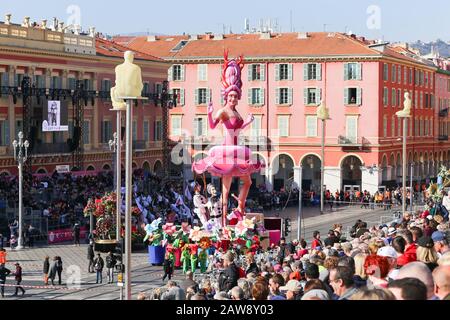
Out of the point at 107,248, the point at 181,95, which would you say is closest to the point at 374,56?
the point at 181,95

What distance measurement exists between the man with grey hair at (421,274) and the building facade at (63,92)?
46876 mm

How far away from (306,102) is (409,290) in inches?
2898

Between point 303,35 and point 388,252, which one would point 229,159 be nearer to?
point 388,252

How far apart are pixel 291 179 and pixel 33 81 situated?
26839 mm

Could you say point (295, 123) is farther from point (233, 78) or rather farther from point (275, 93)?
point (233, 78)

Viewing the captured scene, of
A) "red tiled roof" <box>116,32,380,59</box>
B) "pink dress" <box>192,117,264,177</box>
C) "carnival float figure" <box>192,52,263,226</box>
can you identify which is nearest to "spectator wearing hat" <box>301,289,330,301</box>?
"carnival float figure" <box>192,52,263,226</box>

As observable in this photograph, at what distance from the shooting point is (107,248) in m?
34.3

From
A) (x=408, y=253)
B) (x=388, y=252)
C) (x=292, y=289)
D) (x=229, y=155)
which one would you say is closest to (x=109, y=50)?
(x=229, y=155)

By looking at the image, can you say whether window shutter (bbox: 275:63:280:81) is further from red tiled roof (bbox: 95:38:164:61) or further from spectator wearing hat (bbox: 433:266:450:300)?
spectator wearing hat (bbox: 433:266:450:300)

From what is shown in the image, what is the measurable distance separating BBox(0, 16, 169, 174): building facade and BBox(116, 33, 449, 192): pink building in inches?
340

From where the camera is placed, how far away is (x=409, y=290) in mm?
9734

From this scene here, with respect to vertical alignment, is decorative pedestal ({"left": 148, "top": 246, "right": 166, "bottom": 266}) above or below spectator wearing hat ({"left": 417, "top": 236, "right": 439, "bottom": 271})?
below

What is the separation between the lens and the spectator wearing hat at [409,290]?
9.70 meters

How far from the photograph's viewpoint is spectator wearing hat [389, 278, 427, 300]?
970cm
